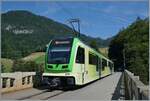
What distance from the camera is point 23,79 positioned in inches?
891

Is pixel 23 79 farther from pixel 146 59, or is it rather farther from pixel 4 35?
pixel 4 35

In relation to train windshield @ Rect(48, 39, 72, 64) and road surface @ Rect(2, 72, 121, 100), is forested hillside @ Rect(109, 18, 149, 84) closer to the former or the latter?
train windshield @ Rect(48, 39, 72, 64)

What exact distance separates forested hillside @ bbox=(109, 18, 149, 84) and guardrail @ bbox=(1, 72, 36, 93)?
20304 mm

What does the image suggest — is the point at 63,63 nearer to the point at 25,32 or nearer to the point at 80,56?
the point at 80,56

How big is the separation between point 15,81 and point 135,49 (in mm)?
40854

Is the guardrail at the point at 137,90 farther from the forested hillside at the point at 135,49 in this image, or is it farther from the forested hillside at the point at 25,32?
the forested hillside at the point at 25,32

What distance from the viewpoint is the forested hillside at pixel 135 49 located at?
Answer: 45.6 m

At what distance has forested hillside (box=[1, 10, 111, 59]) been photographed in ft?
226

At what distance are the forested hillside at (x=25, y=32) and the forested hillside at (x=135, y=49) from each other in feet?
26.9

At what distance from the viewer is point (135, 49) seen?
59719mm

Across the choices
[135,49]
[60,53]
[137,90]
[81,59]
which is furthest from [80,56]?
[135,49]

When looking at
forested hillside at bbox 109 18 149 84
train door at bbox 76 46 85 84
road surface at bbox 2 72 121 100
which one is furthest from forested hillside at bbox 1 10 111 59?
road surface at bbox 2 72 121 100

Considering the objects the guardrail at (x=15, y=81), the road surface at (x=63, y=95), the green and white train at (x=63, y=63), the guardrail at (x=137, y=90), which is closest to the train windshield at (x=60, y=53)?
the green and white train at (x=63, y=63)

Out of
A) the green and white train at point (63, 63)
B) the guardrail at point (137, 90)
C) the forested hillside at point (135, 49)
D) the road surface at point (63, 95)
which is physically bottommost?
the road surface at point (63, 95)
